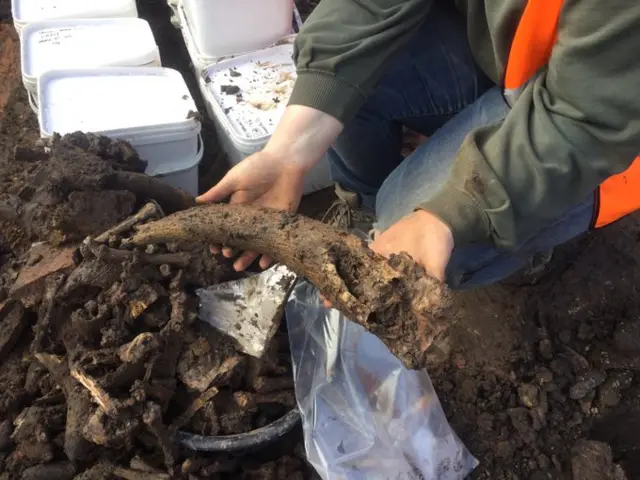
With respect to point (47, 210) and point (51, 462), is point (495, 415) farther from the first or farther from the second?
point (47, 210)

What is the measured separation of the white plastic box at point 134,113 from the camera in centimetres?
200

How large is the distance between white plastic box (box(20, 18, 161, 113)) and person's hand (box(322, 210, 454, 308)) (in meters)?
1.55

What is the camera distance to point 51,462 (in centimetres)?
149

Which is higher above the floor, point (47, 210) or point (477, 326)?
point (47, 210)

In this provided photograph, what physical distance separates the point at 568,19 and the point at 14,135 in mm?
2262

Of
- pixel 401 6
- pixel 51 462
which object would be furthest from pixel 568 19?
pixel 51 462

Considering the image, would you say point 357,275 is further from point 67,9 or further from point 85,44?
point 67,9

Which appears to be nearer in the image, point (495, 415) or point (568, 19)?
point (568, 19)

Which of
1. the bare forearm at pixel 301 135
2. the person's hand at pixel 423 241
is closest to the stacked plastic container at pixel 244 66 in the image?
the bare forearm at pixel 301 135

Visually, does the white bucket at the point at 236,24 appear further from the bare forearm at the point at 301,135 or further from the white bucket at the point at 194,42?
the bare forearm at the point at 301,135

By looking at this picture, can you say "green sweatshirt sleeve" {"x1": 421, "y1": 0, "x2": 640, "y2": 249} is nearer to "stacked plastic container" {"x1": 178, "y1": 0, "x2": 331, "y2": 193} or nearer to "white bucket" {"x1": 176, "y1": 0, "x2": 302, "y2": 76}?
"stacked plastic container" {"x1": 178, "y1": 0, "x2": 331, "y2": 193}

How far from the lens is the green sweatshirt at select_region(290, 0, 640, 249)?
3.78ft

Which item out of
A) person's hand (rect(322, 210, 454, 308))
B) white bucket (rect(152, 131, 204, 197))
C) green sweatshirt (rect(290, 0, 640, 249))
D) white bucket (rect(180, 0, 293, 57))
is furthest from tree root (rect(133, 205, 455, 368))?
white bucket (rect(180, 0, 293, 57))

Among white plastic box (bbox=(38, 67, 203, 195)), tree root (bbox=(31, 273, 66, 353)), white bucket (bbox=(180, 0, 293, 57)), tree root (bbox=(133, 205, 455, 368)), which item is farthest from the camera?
white bucket (bbox=(180, 0, 293, 57))
